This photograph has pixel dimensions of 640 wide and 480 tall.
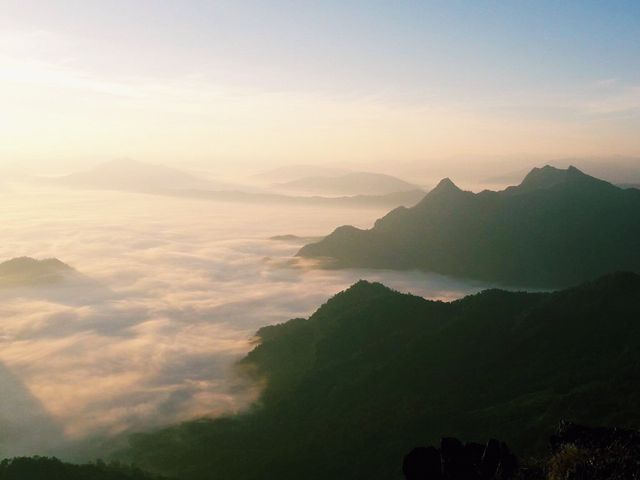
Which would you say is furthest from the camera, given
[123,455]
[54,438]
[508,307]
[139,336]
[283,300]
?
[283,300]

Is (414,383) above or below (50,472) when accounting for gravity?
below

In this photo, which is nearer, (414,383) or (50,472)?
(50,472)

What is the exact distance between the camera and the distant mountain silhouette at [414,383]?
70812 millimetres

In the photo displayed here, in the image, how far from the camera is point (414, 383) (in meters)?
92.8

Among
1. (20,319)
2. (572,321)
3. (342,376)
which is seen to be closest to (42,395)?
(342,376)

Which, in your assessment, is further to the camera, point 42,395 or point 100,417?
point 42,395

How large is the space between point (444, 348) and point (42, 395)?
78.0m

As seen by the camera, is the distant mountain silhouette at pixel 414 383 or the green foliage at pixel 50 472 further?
the distant mountain silhouette at pixel 414 383

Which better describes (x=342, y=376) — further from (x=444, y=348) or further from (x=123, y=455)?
(x=123, y=455)

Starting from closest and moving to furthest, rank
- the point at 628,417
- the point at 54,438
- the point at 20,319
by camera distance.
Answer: the point at 628,417 < the point at 54,438 < the point at 20,319

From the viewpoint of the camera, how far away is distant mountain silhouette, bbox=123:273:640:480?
70812mm

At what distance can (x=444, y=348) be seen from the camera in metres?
100

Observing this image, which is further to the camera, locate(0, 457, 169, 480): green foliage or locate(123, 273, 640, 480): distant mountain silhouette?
locate(123, 273, 640, 480): distant mountain silhouette

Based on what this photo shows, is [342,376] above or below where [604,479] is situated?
below
